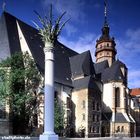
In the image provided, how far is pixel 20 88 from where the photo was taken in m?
40.7

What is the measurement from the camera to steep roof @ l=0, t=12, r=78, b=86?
45594 mm

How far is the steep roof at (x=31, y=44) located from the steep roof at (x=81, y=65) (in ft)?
3.74

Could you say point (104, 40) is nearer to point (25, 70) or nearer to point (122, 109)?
point (122, 109)

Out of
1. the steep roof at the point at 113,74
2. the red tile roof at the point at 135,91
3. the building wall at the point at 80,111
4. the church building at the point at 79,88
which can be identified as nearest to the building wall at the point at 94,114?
the church building at the point at 79,88

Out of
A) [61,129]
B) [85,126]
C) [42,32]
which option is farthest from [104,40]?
[42,32]

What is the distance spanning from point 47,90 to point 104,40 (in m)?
60.2

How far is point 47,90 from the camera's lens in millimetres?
17828

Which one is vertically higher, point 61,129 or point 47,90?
point 47,90

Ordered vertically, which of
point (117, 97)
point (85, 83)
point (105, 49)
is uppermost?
point (105, 49)

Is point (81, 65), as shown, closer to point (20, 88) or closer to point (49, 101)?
point (20, 88)

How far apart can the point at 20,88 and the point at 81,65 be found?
1825 cm

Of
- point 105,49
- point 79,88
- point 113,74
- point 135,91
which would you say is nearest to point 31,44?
point 79,88

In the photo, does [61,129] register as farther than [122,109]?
No

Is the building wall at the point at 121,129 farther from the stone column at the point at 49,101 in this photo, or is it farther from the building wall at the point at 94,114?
the stone column at the point at 49,101
